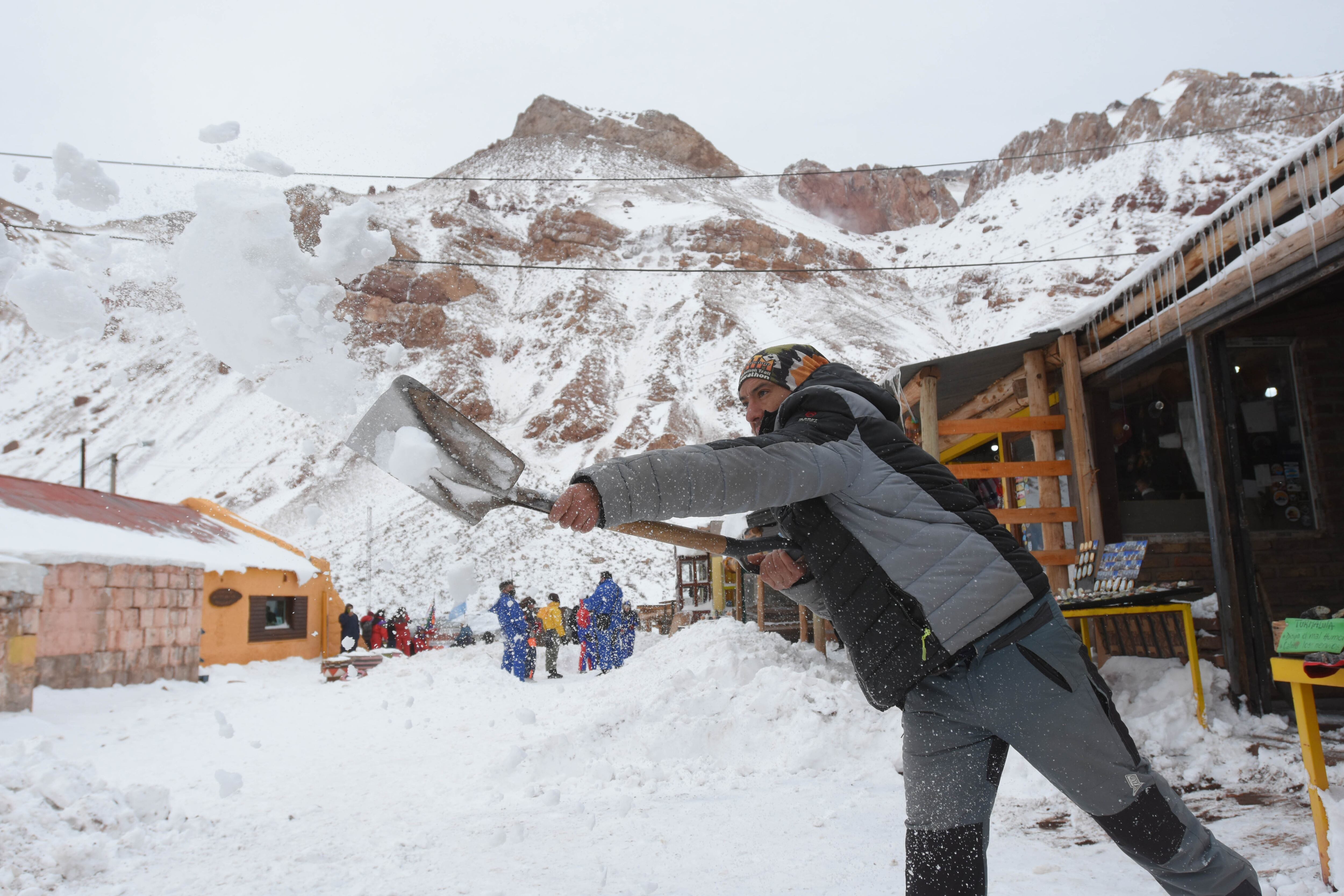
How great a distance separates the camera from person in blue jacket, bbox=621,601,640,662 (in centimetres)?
1270

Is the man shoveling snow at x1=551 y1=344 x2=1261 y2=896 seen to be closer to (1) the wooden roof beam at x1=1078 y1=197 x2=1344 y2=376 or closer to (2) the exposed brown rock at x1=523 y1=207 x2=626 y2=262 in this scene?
(1) the wooden roof beam at x1=1078 y1=197 x2=1344 y2=376

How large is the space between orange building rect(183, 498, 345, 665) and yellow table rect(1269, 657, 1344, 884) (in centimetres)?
1449

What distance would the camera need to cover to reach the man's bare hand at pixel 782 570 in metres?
2.21

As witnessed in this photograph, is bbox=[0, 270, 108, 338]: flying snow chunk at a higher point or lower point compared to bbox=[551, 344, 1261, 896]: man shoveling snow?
higher

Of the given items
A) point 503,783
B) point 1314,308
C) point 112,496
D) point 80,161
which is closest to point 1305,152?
point 1314,308

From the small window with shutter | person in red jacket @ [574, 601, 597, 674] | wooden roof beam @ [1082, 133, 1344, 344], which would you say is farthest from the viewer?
the small window with shutter

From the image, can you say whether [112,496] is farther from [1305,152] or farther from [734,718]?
[1305,152]

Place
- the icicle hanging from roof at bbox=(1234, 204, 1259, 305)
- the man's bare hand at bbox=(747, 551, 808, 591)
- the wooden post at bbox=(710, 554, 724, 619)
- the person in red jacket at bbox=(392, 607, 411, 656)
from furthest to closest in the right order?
1. the person in red jacket at bbox=(392, 607, 411, 656)
2. the wooden post at bbox=(710, 554, 724, 619)
3. the icicle hanging from roof at bbox=(1234, 204, 1259, 305)
4. the man's bare hand at bbox=(747, 551, 808, 591)

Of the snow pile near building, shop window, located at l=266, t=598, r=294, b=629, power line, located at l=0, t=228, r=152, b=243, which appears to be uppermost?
power line, located at l=0, t=228, r=152, b=243

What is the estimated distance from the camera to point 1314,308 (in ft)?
21.4

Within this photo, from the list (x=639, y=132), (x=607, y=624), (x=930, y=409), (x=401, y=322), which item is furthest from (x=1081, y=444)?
(x=639, y=132)

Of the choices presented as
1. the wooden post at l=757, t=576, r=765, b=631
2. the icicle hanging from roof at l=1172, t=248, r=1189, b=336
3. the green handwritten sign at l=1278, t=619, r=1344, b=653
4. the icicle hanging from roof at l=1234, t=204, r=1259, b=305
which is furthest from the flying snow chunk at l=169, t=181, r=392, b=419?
the wooden post at l=757, t=576, r=765, b=631

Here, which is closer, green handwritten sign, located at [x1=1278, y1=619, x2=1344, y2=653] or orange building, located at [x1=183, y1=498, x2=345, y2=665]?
green handwritten sign, located at [x1=1278, y1=619, x2=1344, y2=653]

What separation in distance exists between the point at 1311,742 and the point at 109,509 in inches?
595
